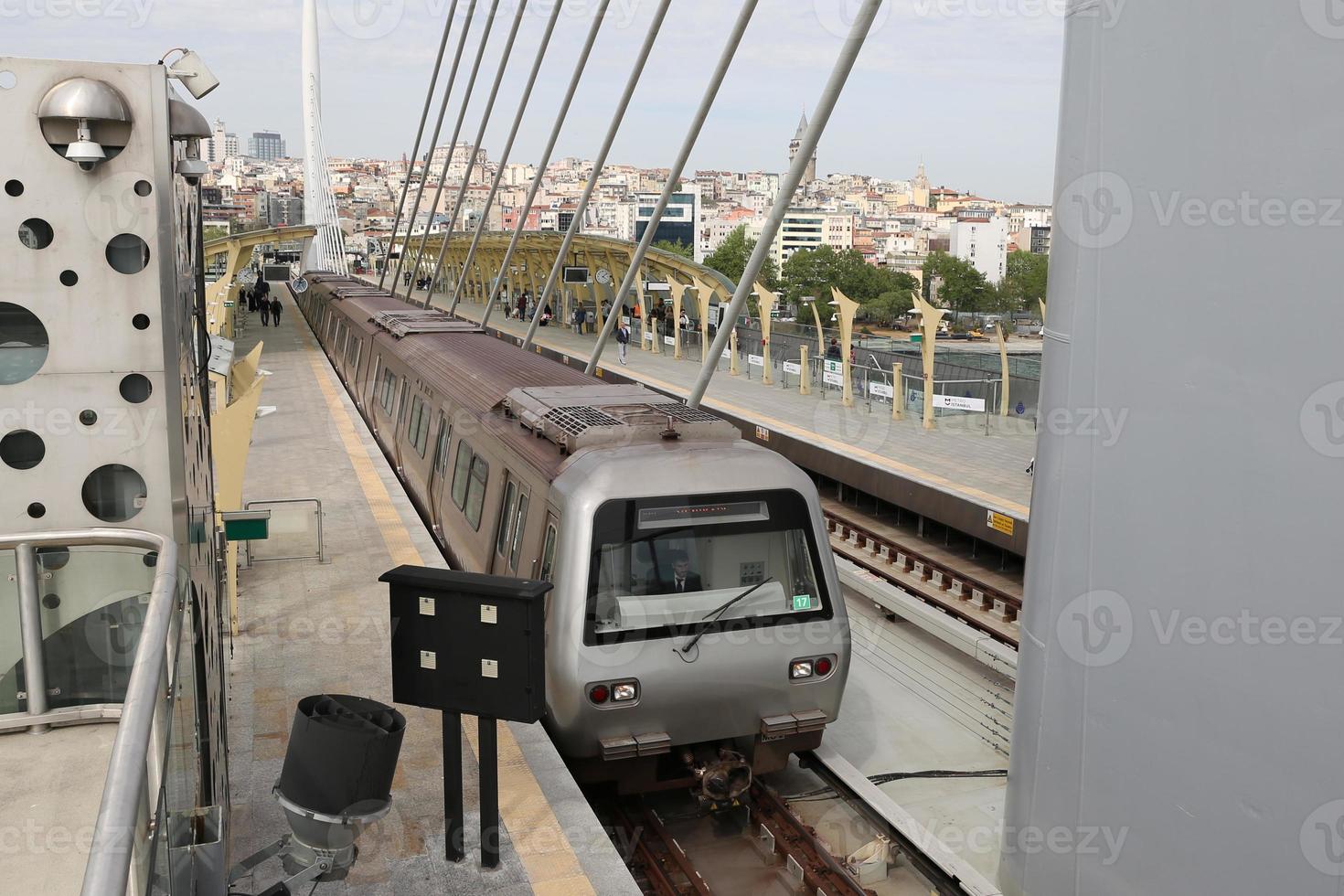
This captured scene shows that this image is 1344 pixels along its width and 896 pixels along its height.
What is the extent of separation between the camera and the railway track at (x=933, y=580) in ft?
40.5

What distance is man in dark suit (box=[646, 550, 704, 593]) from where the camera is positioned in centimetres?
674

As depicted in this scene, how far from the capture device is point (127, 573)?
144 inches

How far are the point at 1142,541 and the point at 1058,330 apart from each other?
109 centimetres

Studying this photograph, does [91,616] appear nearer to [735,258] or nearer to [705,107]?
[705,107]

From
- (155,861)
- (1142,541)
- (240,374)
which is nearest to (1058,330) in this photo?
(1142,541)

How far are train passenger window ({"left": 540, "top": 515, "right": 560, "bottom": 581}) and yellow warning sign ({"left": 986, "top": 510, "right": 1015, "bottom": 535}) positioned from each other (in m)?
8.08

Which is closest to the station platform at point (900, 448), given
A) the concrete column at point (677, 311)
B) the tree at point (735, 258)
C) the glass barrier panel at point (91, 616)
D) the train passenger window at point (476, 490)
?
the concrete column at point (677, 311)

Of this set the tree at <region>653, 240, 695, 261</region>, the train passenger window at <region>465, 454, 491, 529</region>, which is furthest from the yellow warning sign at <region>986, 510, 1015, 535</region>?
the tree at <region>653, 240, 695, 261</region>

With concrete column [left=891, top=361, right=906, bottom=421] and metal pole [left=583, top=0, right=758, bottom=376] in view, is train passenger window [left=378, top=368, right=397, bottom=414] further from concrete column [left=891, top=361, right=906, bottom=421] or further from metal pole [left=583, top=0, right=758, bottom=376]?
concrete column [left=891, top=361, right=906, bottom=421]

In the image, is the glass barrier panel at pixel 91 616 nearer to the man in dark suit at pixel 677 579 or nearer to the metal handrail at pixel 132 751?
the metal handrail at pixel 132 751

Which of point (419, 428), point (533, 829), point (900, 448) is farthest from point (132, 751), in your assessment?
point (900, 448)

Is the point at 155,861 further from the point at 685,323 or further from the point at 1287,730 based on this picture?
the point at 685,323

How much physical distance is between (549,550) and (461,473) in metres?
3.25

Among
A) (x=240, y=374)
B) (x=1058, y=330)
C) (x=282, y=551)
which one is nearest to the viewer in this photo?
(x=1058, y=330)
